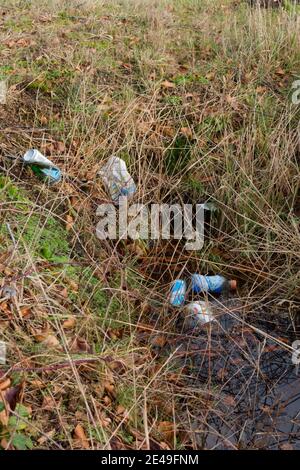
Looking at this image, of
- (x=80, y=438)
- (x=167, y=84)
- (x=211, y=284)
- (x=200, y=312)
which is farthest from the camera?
(x=167, y=84)

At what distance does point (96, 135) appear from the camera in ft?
12.7

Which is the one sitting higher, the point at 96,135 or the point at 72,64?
the point at 72,64

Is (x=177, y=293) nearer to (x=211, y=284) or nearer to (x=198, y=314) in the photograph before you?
(x=198, y=314)

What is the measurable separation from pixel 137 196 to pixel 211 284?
78 cm

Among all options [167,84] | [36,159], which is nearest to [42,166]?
[36,159]

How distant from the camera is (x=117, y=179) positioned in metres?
3.73

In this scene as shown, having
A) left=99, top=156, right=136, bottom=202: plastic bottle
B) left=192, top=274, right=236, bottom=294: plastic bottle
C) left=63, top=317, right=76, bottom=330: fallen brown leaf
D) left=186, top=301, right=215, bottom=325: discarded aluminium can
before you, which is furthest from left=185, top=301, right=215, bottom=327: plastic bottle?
left=99, top=156, right=136, bottom=202: plastic bottle

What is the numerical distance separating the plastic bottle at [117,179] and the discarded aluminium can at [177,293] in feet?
2.44

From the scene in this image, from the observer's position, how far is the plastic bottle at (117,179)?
370cm

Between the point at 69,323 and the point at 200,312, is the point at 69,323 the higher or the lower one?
the higher one

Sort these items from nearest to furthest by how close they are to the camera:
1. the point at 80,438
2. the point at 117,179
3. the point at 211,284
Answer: the point at 80,438, the point at 211,284, the point at 117,179

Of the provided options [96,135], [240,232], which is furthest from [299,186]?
[96,135]

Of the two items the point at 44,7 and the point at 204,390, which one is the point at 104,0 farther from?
the point at 204,390

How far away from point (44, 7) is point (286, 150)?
2.86 m
